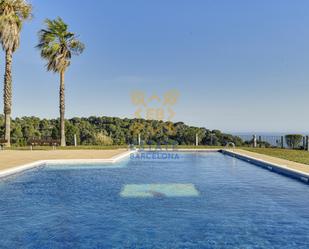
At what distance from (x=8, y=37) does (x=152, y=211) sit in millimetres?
20723

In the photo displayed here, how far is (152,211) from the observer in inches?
291

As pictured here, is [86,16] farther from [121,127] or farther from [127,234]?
[127,234]

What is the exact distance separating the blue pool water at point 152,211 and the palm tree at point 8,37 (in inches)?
508

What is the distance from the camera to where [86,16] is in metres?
30.0

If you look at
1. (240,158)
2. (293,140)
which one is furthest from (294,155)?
(293,140)

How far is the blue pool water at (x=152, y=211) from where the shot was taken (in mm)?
5527

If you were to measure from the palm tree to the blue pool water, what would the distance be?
12907mm

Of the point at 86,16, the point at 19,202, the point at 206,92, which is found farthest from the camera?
the point at 206,92

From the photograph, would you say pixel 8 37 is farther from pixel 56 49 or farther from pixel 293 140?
pixel 293 140

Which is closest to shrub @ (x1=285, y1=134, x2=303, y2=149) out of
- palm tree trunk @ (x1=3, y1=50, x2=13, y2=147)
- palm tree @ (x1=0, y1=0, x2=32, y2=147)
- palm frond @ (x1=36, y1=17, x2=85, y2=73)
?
palm frond @ (x1=36, y1=17, x2=85, y2=73)

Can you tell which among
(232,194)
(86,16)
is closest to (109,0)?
(86,16)

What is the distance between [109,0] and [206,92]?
14.9m

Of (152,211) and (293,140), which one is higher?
(293,140)

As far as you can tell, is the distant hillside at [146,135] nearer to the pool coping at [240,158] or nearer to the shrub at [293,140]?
the pool coping at [240,158]
